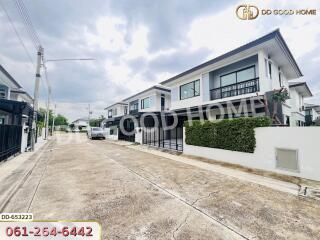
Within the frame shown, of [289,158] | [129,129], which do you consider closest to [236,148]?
[289,158]

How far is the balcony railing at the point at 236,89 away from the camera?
10.1 metres

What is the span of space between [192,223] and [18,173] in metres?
7.06

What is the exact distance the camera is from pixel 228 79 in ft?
38.9

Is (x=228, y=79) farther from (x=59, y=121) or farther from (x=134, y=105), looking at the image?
(x=59, y=121)

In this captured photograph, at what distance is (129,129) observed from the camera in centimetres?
2033

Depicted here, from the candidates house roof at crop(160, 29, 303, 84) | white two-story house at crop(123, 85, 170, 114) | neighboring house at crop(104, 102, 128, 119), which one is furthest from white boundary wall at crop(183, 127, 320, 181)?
neighboring house at crop(104, 102, 128, 119)

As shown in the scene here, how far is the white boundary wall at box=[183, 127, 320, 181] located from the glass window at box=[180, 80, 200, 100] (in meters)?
6.97

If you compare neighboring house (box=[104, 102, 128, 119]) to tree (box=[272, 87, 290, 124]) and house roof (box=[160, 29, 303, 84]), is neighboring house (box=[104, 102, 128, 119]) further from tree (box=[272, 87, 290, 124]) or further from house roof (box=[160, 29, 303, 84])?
tree (box=[272, 87, 290, 124])

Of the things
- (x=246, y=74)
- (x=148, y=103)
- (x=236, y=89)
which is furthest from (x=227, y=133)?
(x=148, y=103)

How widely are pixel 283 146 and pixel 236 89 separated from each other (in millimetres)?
5768

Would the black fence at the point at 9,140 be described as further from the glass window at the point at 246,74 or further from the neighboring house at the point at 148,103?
the glass window at the point at 246,74

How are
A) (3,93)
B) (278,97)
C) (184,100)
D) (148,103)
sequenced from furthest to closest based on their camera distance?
(148,103) < (3,93) < (184,100) < (278,97)

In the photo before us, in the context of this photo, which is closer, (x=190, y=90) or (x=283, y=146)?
(x=283, y=146)

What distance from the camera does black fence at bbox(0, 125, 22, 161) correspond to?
24.7 feet
